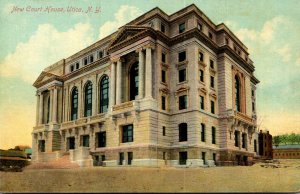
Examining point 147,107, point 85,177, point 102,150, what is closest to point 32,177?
point 85,177

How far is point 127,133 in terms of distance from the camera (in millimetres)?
33000

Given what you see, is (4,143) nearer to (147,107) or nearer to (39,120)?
(147,107)

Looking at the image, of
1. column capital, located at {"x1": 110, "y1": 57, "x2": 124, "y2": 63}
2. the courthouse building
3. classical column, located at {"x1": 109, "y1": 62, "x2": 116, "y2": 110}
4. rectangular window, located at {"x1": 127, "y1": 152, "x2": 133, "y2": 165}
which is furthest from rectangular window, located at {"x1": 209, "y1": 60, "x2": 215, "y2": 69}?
rectangular window, located at {"x1": 127, "y1": 152, "x2": 133, "y2": 165}

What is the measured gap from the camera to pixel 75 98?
41.6 metres

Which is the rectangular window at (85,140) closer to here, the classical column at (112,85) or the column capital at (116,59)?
the classical column at (112,85)

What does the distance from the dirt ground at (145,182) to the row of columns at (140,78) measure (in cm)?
1151

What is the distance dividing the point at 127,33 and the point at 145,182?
734 inches

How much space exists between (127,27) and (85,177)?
1752 cm

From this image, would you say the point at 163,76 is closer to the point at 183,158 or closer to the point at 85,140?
the point at 183,158

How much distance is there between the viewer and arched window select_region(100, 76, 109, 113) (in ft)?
124

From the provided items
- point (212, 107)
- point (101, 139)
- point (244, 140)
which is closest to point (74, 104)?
point (101, 139)

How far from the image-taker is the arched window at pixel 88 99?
39822 mm

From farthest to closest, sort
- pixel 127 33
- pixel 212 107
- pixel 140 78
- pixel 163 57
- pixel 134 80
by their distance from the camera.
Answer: pixel 134 80, pixel 212 107, pixel 163 57, pixel 127 33, pixel 140 78

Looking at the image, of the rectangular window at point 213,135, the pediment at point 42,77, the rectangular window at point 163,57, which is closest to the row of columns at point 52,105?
the pediment at point 42,77
